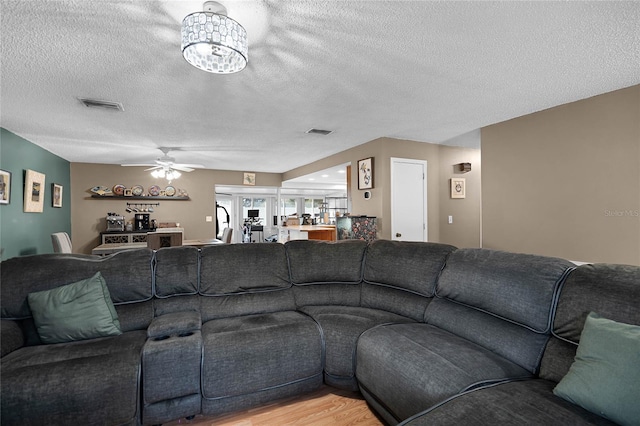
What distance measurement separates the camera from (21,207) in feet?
13.4

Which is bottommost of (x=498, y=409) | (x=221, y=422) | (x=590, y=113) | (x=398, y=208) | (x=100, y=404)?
(x=221, y=422)

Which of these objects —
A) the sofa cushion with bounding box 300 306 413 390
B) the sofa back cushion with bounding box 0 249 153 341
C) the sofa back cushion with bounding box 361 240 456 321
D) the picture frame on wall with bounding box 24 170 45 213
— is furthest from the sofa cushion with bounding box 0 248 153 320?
the picture frame on wall with bounding box 24 170 45 213

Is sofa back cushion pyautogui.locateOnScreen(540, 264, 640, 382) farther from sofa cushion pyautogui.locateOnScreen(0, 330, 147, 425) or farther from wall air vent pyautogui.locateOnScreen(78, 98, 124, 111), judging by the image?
wall air vent pyautogui.locateOnScreen(78, 98, 124, 111)

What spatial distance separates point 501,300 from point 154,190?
7231 mm

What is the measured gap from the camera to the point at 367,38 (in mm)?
1860

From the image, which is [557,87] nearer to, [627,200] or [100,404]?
[627,200]

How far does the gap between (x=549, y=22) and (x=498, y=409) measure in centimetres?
213

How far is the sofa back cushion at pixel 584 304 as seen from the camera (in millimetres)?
1248

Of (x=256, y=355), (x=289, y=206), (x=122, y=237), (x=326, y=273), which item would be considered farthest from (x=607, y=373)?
(x=289, y=206)

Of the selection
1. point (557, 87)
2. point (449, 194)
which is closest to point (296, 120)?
point (557, 87)

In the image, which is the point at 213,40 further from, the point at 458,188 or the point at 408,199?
the point at 458,188

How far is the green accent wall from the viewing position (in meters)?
3.72

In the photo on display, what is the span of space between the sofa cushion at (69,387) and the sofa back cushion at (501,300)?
74.9 inches

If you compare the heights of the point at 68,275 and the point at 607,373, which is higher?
the point at 68,275
